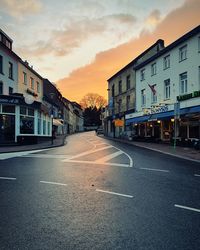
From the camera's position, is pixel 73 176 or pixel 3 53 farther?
pixel 3 53

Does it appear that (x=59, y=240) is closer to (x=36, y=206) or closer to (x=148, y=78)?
(x=36, y=206)

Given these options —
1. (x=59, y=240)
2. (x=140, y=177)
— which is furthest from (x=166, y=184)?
(x=59, y=240)

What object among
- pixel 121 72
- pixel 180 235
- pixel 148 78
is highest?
pixel 121 72

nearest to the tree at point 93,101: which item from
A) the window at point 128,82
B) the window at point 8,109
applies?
the window at point 128,82

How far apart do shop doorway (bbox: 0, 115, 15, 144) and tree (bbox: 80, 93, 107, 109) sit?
85295 mm

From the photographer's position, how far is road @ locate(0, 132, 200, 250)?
368 centimetres

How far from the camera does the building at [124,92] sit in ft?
113

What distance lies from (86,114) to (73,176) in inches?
3812

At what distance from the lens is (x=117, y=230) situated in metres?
4.06

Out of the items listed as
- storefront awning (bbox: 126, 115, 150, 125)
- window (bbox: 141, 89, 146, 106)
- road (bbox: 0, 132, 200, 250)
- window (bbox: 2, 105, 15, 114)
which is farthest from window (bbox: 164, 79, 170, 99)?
road (bbox: 0, 132, 200, 250)

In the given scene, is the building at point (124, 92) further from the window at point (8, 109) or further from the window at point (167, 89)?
the window at point (8, 109)

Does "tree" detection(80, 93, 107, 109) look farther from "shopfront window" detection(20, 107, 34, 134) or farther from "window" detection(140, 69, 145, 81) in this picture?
"shopfront window" detection(20, 107, 34, 134)

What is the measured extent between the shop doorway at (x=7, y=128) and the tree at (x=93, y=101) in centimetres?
8530

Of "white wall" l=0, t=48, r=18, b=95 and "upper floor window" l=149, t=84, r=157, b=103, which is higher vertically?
"white wall" l=0, t=48, r=18, b=95
